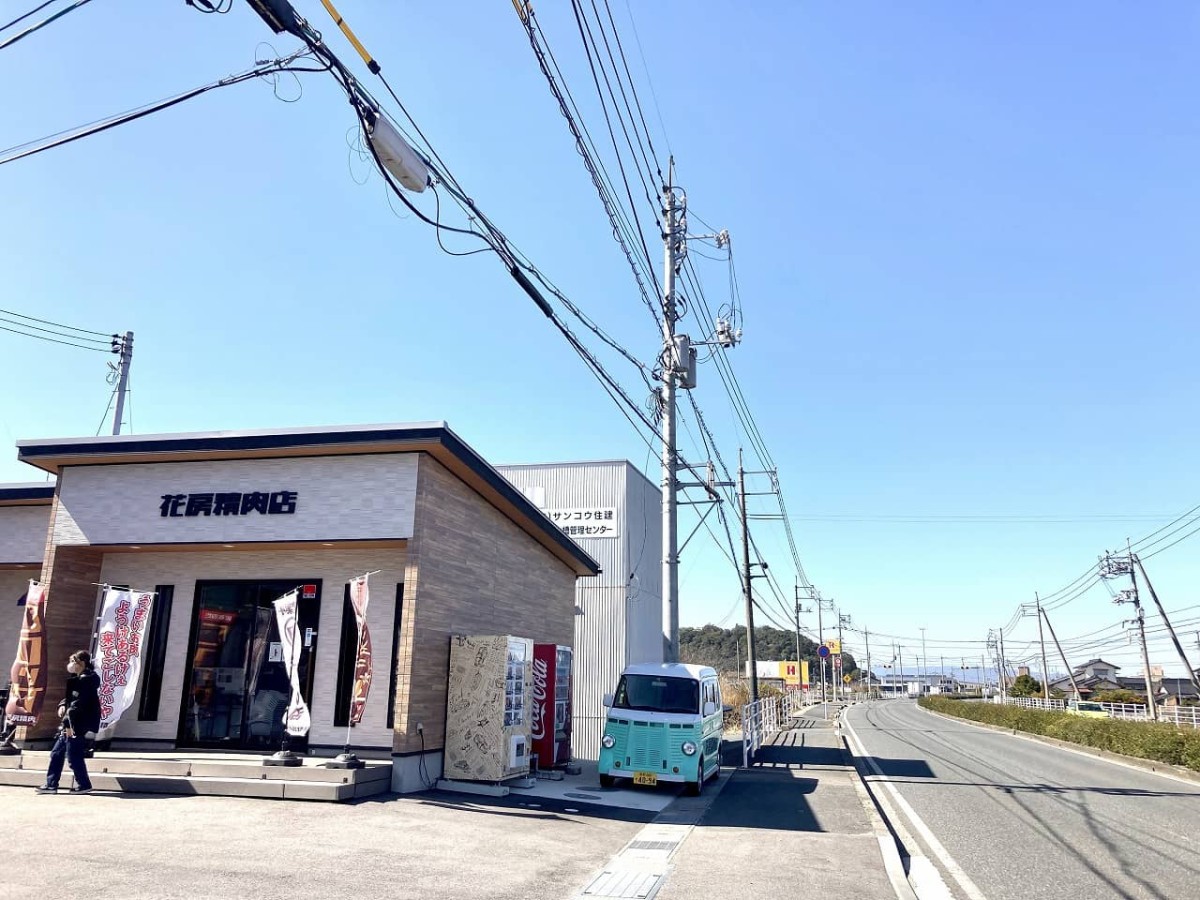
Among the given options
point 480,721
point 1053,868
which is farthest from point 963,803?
point 480,721

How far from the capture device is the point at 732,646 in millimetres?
112375

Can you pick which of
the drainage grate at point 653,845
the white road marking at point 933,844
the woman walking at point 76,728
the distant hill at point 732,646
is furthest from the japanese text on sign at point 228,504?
the distant hill at point 732,646

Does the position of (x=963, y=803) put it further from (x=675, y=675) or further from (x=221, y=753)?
(x=221, y=753)

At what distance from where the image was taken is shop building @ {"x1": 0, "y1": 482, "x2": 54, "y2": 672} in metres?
15.4

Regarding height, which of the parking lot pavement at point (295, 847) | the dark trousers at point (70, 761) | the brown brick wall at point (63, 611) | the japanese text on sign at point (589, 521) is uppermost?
the japanese text on sign at point (589, 521)

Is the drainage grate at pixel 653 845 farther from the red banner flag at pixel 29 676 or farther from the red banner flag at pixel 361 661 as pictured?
the red banner flag at pixel 29 676

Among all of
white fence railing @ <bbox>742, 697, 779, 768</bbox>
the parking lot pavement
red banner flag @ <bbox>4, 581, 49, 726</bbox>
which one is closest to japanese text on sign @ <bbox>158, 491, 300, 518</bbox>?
red banner flag @ <bbox>4, 581, 49, 726</bbox>

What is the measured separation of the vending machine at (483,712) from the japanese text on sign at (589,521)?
1314 cm

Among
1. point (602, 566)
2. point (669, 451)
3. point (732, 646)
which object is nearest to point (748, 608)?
point (602, 566)

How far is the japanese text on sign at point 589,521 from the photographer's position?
2636 cm

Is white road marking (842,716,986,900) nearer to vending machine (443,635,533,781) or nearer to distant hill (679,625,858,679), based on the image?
vending machine (443,635,533,781)

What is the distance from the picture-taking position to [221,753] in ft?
44.8

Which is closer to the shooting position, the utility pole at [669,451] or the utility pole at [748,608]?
the utility pole at [669,451]

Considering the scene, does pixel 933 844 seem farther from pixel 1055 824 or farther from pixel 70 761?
pixel 70 761
